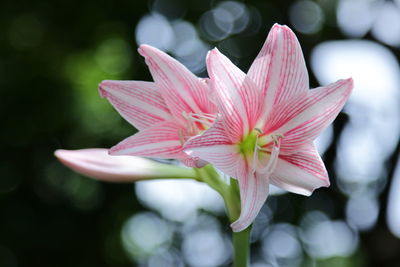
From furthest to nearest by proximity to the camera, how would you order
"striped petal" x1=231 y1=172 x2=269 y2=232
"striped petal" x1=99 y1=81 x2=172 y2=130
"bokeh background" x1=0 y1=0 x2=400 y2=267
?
"bokeh background" x1=0 y1=0 x2=400 y2=267 → "striped petal" x1=99 y1=81 x2=172 y2=130 → "striped petal" x1=231 y1=172 x2=269 y2=232

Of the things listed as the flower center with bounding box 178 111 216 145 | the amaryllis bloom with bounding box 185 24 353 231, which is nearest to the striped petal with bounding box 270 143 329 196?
the amaryllis bloom with bounding box 185 24 353 231

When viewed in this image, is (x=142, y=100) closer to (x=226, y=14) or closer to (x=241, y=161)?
(x=241, y=161)

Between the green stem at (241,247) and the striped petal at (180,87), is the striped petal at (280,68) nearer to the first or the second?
the striped petal at (180,87)

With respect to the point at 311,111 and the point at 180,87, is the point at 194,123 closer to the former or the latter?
the point at 180,87

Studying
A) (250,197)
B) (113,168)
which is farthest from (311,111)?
(113,168)

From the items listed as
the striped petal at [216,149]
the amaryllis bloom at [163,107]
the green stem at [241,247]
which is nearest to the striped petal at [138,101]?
the amaryllis bloom at [163,107]

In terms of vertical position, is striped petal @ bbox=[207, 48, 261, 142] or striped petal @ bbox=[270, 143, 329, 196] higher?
striped petal @ bbox=[207, 48, 261, 142]

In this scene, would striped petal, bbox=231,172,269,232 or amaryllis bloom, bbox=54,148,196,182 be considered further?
amaryllis bloom, bbox=54,148,196,182

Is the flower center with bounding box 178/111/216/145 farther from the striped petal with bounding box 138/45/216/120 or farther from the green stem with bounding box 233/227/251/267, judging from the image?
the green stem with bounding box 233/227/251/267
